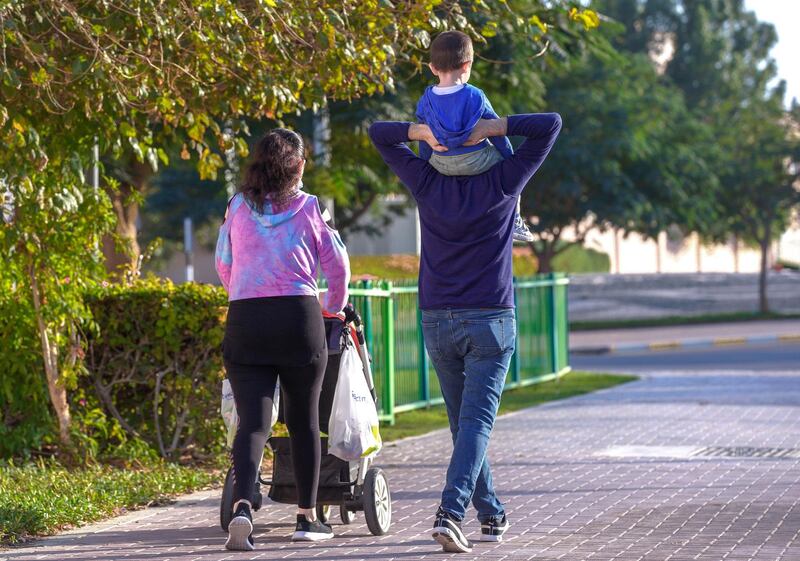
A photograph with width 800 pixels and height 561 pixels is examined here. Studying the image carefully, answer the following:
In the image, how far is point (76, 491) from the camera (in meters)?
7.61

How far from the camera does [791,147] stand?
40.8m

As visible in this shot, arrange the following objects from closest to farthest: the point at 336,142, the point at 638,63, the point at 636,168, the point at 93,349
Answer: the point at 93,349 < the point at 336,142 < the point at 636,168 < the point at 638,63

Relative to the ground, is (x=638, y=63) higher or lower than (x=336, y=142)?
higher

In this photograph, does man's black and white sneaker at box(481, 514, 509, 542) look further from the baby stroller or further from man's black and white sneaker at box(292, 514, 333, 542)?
man's black and white sneaker at box(292, 514, 333, 542)

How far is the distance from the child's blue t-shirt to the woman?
0.61m

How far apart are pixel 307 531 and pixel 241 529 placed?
46 cm

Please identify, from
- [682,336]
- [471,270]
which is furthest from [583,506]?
[682,336]

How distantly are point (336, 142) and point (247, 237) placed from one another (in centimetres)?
1216

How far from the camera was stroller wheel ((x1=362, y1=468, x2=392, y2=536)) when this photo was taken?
21.0 ft

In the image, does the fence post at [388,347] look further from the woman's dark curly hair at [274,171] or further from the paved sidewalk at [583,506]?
the woman's dark curly hair at [274,171]

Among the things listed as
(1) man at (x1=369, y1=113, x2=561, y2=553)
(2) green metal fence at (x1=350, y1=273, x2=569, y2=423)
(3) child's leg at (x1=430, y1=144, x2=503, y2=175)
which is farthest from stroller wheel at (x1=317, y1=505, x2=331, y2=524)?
(2) green metal fence at (x1=350, y1=273, x2=569, y2=423)

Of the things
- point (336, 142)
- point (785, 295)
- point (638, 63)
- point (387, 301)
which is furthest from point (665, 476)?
point (785, 295)

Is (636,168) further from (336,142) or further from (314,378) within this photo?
(314,378)

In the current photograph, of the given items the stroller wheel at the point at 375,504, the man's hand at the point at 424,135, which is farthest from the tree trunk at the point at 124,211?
the man's hand at the point at 424,135
